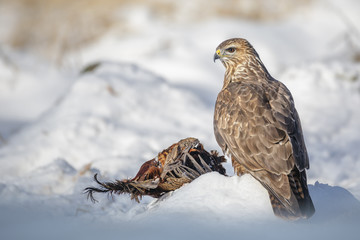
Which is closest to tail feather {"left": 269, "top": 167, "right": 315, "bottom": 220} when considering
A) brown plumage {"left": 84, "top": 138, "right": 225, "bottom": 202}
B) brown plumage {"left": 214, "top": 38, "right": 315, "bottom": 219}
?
brown plumage {"left": 214, "top": 38, "right": 315, "bottom": 219}

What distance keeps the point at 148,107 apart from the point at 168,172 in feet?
9.64

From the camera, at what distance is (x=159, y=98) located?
6297 mm

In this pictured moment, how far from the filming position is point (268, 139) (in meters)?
2.95

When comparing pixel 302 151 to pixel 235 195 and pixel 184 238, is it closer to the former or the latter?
pixel 235 195

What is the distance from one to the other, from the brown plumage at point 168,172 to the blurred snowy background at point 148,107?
129 millimetres

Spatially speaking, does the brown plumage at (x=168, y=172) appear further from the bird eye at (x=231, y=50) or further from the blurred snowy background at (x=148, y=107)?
the bird eye at (x=231, y=50)

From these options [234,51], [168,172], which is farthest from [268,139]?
[234,51]

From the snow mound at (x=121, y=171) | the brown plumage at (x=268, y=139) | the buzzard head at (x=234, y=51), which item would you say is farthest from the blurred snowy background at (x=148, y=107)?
the buzzard head at (x=234, y=51)

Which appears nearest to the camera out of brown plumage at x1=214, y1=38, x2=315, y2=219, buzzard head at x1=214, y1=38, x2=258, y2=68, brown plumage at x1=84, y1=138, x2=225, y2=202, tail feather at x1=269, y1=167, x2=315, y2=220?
tail feather at x1=269, y1=167, x2=315, y2=220

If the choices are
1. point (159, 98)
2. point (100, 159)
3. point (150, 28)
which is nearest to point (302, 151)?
→ point (100, 159)

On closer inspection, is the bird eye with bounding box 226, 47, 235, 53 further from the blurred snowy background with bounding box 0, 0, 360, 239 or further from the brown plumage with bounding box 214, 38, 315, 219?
the blurred snowy background with bounding box 0, 0, 360, 239

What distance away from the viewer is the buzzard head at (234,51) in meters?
3.84

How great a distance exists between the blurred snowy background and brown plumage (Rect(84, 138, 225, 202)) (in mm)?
129

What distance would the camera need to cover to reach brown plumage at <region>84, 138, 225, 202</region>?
10.3 feet
